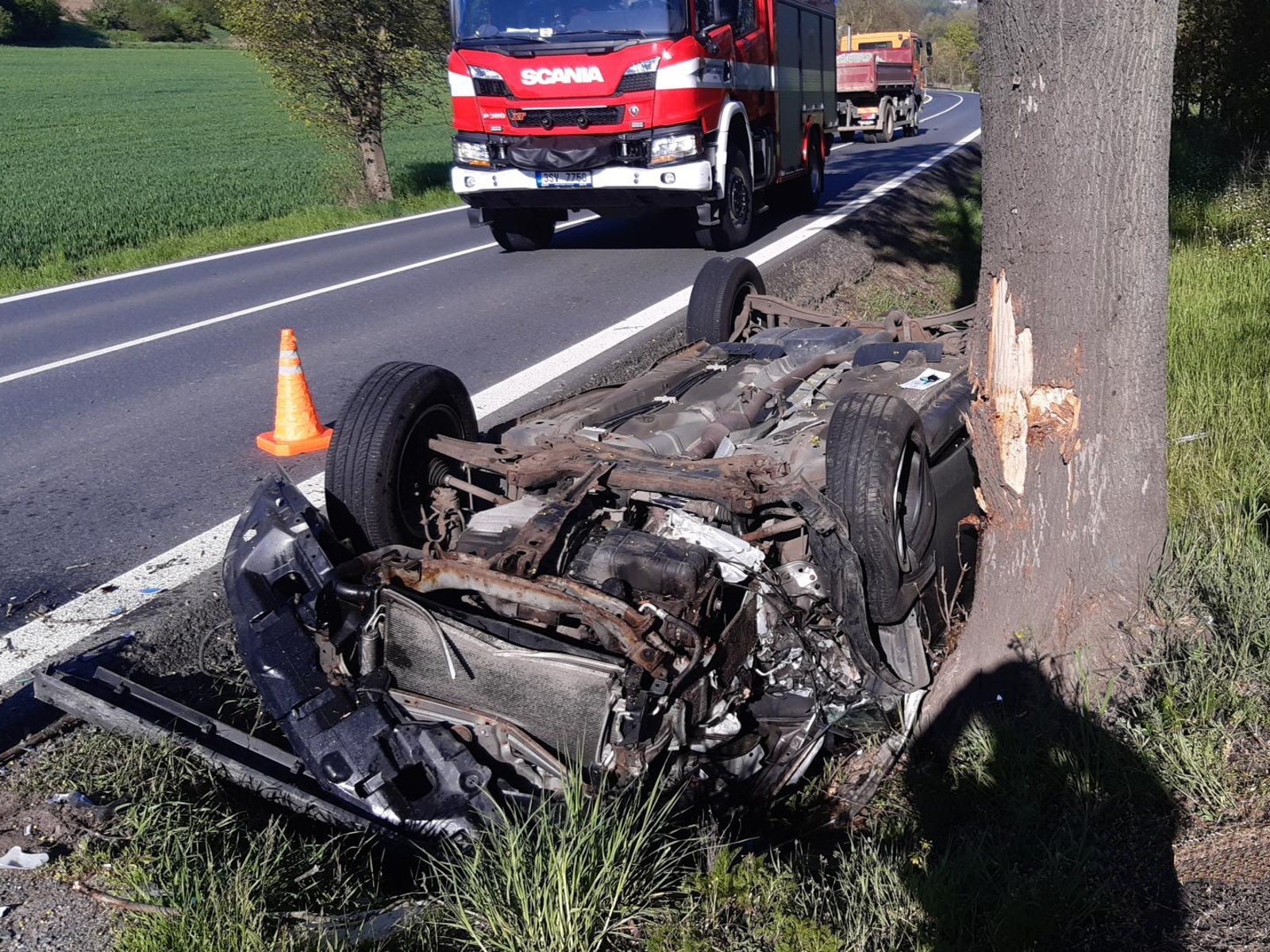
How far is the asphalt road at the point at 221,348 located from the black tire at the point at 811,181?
47 cm

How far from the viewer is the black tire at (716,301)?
20.1ft

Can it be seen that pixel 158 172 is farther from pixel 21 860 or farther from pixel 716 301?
pixel 21 860

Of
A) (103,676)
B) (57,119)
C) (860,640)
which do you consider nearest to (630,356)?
(860,640)

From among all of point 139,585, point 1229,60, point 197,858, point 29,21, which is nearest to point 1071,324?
point 197,858

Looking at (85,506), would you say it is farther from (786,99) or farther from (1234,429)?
(786,99)

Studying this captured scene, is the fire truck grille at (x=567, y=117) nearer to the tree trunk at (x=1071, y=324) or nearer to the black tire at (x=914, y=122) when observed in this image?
the tree trunk at (x=1071, y=324)

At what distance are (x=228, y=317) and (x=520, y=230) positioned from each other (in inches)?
152

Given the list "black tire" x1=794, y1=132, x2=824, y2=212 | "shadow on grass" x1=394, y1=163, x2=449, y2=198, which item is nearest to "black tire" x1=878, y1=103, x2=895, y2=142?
"shadow on grass" x1=394, y1=163, x2=449, y2=198

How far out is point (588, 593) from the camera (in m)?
3.10

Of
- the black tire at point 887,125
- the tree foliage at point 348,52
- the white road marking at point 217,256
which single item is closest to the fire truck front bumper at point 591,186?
the white road marking at point 217,256

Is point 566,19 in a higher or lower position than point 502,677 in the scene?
higher

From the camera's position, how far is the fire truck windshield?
10.2m

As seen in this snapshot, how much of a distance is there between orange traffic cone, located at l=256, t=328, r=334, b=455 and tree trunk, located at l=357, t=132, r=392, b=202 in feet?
40.2

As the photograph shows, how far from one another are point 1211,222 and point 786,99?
16.7ft
